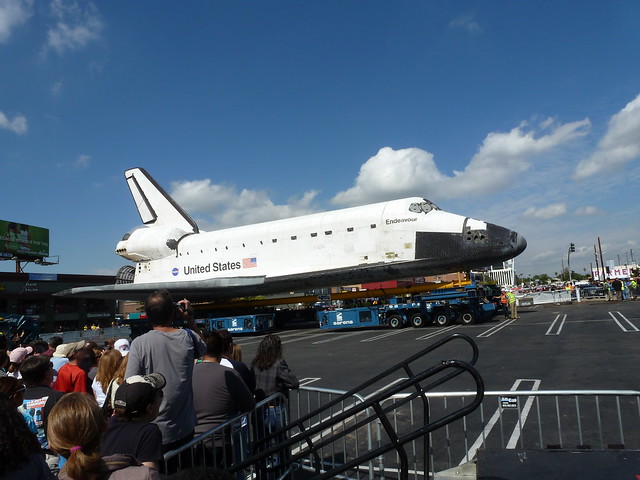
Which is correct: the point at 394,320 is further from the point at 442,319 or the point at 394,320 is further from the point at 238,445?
the point at 238,445

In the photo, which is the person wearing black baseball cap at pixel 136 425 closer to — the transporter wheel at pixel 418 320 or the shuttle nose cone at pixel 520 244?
the shuttle nose cone at pixel 520 244

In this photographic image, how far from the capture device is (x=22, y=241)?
43344 millimetres

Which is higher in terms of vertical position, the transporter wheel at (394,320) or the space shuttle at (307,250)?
the space shuttle at (307,250)

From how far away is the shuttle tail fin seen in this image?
25.2 m

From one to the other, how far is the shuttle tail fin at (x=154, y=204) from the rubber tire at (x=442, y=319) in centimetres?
1376

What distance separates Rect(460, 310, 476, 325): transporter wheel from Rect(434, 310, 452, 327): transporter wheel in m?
0.61

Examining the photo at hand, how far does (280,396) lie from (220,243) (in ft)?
58.4

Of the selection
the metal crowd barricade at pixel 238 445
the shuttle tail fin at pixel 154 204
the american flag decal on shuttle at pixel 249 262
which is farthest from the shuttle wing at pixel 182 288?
the metal crowd barricade at pixel 238 445

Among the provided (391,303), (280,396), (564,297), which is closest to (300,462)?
(280,396)

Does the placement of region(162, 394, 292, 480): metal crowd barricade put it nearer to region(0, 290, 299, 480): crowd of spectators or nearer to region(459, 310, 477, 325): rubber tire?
region(0, 290, 299, 480): crowd of spectators

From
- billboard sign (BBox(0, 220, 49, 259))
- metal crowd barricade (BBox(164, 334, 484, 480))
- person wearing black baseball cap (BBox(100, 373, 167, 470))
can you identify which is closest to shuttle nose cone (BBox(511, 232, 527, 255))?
metal crowd barricade (BBox(164, 334, 484, 480))

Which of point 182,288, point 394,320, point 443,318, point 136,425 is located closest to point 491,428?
point 136,425

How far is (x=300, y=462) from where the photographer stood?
4.42 metres

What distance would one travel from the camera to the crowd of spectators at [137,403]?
75.1 inches
